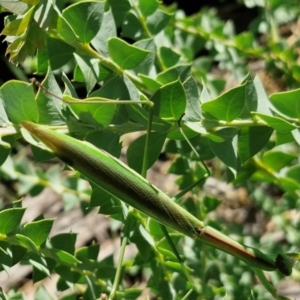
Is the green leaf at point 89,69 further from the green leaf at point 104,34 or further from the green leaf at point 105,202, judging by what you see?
the green leaf at point 105,202

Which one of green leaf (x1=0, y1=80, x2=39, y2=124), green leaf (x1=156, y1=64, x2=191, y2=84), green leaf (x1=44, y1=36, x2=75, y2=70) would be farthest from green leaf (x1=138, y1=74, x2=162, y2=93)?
green leaf (x1=0, y1=80, x2=39, y2=124)

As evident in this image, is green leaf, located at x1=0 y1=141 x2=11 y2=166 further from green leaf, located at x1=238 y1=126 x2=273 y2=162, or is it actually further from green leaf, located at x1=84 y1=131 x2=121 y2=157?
green leaf, located at x1=238 y1=126 x2=273 y2=162

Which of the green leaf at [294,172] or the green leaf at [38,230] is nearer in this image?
the green leaf at [38,230]

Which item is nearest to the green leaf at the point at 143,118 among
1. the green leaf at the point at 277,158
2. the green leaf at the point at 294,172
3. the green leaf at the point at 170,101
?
the green leaf at the point at 170,101

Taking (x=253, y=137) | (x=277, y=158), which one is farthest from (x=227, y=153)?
(x=277, y=158)

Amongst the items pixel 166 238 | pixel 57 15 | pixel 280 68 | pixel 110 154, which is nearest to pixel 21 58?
pixel 57 15

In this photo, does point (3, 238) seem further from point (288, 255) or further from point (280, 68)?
point (280, 68)
